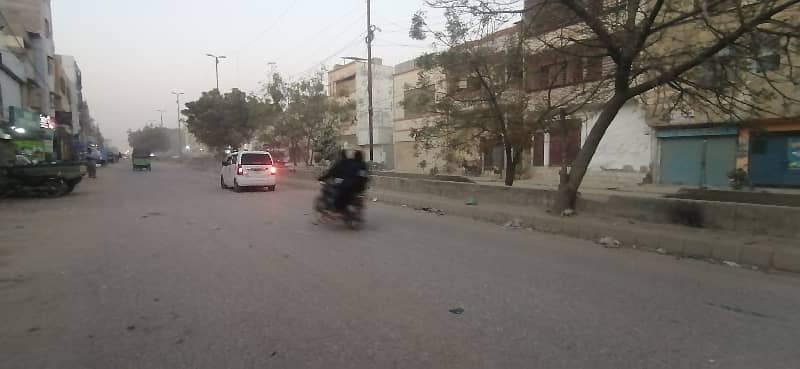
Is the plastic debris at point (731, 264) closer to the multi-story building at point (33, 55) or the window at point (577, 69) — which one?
the window at point (577, 69)

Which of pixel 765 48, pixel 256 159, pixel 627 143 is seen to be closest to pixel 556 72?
pixel 765 48

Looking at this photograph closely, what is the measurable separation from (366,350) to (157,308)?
2.31m

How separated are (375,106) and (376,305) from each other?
3628 cm

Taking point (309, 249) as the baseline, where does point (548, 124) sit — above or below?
above

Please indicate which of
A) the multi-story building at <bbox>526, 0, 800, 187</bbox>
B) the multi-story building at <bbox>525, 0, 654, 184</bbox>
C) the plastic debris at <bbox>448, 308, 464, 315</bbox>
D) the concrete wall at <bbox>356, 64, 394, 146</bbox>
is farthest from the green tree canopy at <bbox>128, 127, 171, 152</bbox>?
the plastic debris at <bbox>448, 308, 464, 315</bbox>

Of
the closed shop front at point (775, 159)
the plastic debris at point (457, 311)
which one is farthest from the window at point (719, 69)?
the closed shop front at point (775, 159)

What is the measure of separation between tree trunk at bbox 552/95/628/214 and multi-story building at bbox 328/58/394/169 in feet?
93.5

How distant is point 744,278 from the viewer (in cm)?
579

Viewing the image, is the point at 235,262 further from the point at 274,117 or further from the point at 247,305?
the point at 274,117

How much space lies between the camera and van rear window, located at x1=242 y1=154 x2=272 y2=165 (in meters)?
18.5

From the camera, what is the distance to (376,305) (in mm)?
4395

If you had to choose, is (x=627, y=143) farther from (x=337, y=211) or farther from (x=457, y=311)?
(x=457, y=311)

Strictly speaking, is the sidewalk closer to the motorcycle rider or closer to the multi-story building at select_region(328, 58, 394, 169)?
the motorcycle rider

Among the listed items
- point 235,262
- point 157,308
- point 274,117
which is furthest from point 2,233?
point 274,117
